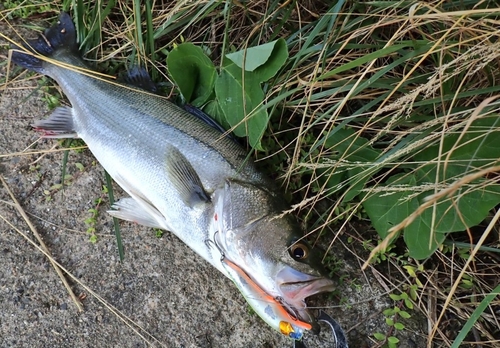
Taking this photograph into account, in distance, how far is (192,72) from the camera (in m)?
2.59

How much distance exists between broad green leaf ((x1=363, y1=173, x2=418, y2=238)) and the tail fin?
193 cm

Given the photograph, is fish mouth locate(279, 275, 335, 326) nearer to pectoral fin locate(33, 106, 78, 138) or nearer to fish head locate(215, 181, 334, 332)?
fish head locate(215, 181, 334, 332)

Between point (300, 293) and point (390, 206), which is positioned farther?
point (390, 206)

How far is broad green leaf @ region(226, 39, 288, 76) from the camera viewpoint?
2.25 meters

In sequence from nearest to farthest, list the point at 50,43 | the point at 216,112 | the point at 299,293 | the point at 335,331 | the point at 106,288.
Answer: the point at 299,293 < the point at 335,331 < the point at 106,288 < the point at 216,112 < the point at 50,43

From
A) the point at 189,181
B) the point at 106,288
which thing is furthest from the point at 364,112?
the point at 106,288

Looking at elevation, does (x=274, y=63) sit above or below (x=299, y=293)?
above

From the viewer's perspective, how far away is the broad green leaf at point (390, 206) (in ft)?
7.23

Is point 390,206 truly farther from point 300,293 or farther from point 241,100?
point 241,100

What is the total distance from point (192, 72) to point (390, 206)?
1.29 meters

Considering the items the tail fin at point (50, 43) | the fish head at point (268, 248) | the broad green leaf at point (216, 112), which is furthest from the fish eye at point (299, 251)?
the tail fin at point (50, 43)

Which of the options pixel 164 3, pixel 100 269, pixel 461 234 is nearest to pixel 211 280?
pixel 100 269

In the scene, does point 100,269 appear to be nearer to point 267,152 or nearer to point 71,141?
point 71,141

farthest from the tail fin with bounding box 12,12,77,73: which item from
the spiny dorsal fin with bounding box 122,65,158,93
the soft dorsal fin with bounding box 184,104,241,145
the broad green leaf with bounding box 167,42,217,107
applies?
the soft dorsal fin with bounding box 184,104,241,145
